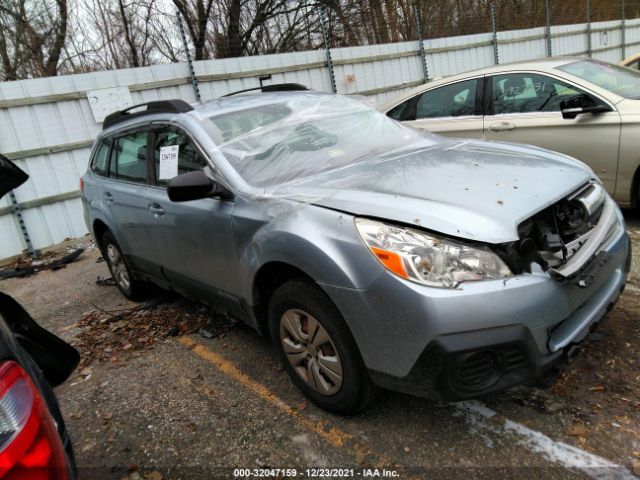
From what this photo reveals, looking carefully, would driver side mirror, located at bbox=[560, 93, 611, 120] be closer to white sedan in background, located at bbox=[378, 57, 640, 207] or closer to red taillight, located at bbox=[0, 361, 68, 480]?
white sedan in background, located at bbox=[378, 57, 640, 207]

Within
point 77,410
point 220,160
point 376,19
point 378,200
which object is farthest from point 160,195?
point 376,19

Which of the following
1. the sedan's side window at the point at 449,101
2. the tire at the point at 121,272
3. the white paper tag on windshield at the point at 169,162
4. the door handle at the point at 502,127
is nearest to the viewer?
the white paper tag on windshield at the point at 169,162

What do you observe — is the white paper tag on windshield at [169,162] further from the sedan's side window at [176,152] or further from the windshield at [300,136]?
the windshield at [300,136]

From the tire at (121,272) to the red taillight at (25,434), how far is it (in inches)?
125

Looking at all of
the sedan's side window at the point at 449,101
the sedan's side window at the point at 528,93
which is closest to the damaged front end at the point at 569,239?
the sedan's side window at the point at 528,93

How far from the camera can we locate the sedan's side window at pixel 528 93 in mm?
4848

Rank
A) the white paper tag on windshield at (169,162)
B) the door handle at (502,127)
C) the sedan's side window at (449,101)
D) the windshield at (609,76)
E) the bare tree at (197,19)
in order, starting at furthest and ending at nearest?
the bare tree at (197,19), the sedan's side window at (449,101), the door handle at (502,127), the windshield at (609,76), the white paper tag on windshield at (169,162)

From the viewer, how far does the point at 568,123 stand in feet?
15.5

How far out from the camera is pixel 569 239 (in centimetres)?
236

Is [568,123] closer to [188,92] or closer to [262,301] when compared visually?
[262,301]

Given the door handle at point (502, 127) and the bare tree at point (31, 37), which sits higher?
the bare tree at point (31, 37)

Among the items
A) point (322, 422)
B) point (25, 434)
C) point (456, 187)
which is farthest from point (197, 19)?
point (25, 434)

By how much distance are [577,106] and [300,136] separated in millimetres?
2872

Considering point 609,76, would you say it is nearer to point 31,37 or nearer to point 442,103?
point 442,103
